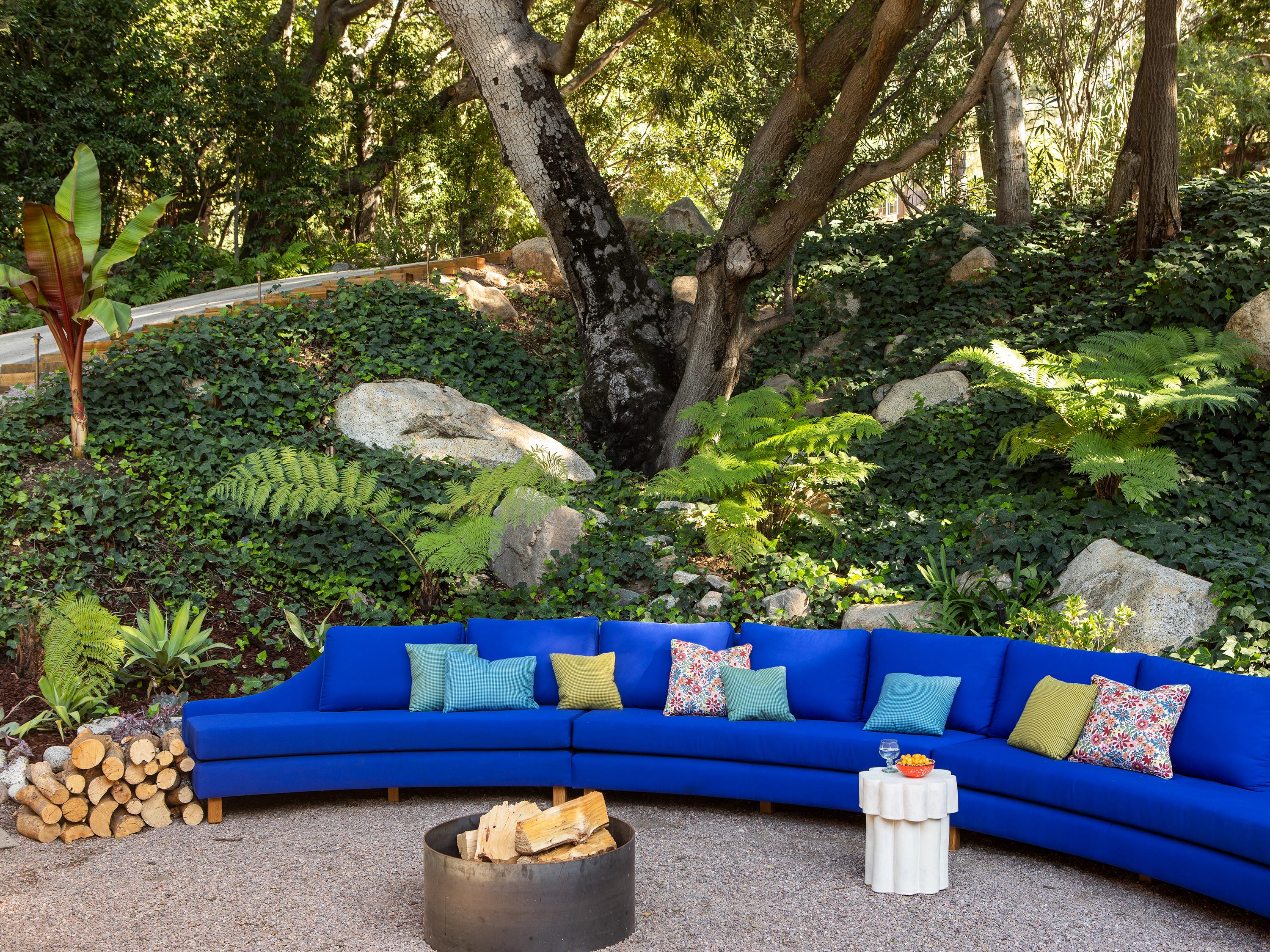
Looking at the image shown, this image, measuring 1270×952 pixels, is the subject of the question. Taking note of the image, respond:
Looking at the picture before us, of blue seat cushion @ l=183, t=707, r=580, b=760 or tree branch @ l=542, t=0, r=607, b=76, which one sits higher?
tree branch @ l=542, t=0, r=607, b=76

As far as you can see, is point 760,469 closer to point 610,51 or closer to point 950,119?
point 950,119

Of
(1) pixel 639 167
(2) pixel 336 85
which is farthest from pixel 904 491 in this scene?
(2) pixel 336 85

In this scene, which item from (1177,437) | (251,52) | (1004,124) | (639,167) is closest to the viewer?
(1177,437)

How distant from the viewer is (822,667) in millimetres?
5160

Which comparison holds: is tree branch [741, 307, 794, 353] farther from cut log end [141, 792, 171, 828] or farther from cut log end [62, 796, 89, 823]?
cut log end [62, 796, 89, 823]

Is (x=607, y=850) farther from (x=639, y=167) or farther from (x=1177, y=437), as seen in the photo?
(x=639, y=167)

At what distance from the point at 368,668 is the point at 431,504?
4.25 feet

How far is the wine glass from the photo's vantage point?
399 centimetres

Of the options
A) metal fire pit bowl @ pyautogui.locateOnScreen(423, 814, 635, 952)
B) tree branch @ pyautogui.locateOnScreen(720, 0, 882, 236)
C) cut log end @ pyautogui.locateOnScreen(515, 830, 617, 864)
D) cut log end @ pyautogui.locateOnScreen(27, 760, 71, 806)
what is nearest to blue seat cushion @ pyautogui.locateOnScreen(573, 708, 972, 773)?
cut log end @ pyautogui.locateOnScreen(515, 830, 617, 864)

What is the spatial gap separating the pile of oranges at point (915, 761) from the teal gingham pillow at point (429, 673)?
2367 millimetres

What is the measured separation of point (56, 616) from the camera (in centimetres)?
537

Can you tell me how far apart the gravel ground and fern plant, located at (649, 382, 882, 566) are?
2033mm

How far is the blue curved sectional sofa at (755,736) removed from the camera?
3891 mm

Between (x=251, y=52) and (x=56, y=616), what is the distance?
33.8 feet
